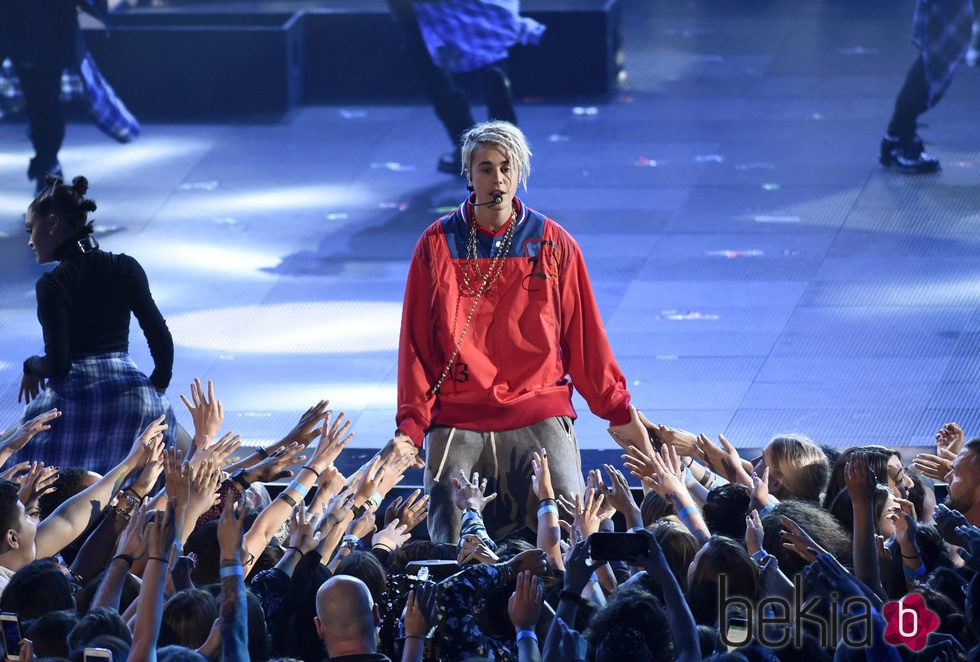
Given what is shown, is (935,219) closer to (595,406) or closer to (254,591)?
(595,406)

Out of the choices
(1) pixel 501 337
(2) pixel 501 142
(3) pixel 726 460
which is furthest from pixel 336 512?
(2) pixel 501 142

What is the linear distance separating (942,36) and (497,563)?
277 inches

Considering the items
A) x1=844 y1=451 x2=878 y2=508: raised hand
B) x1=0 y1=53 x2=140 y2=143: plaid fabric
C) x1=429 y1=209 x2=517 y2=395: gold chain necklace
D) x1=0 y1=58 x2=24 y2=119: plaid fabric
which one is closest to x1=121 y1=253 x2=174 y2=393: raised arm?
x1=429 y1=209 x2=517 y2=395: gold chain necklace

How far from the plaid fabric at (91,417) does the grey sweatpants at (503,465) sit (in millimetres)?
1070

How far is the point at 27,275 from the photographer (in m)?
8.83

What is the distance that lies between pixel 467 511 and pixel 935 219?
18.4ft

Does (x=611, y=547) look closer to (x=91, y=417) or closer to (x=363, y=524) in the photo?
(x=363, y=524)

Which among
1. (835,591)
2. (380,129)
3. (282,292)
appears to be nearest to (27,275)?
(282,292)

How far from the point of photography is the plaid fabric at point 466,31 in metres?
10.1

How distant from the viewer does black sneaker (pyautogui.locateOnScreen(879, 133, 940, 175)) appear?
32.4 feet

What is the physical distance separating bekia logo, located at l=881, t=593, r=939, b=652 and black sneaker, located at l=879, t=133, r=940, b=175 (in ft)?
22.6

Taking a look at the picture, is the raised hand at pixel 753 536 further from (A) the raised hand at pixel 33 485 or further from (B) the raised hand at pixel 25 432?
(B) the raised hand at pixel 25 432

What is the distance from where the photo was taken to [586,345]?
15.6 feet

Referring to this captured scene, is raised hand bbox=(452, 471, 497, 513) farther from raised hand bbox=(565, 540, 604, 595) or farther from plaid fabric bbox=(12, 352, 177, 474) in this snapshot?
plaid fabric bbox=(12, 352, 177, 474)
